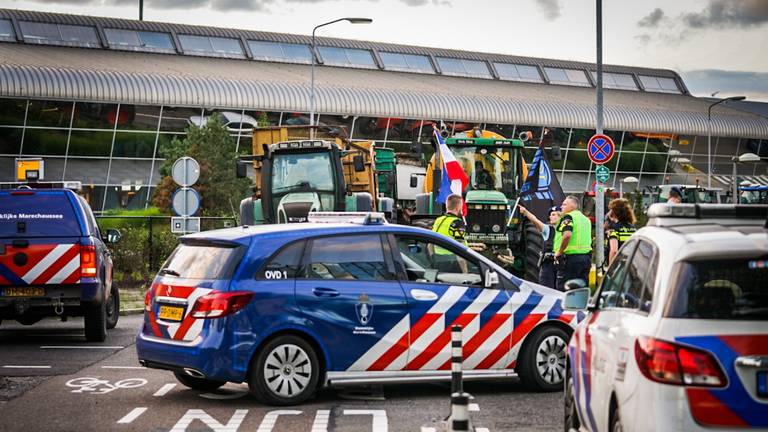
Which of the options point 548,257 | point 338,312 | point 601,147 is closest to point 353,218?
point 338,312

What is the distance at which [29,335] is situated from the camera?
19000mm

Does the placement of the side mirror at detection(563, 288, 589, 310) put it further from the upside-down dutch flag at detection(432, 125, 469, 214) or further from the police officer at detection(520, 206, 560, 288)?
the upside-down dutch flag at detection(432, 125, 469, 214)

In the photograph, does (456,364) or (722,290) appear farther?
(456,364)

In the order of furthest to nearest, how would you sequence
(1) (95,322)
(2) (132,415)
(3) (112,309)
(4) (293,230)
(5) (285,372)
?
(3) (112,309) < (1) (95,322) < (4) (293,230) < (5) (285,372) < (2) (132,415)

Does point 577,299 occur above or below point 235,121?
below

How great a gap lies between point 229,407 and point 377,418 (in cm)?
140

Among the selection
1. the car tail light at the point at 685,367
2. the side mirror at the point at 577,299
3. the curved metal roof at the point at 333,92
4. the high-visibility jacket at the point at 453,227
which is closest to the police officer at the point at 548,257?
the high-visibility jacket at the point at 453,227

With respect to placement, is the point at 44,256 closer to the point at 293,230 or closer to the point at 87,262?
the point at 87,262

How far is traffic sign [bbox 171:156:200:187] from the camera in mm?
24203

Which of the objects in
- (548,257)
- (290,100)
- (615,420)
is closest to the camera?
(615,420)

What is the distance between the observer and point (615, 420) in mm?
7039

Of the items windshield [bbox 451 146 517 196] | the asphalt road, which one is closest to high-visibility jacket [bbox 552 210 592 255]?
the asphalt road

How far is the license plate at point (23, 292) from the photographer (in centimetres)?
1672

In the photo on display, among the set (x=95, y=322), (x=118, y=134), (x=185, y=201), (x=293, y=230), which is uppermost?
(x=118, y=134)
